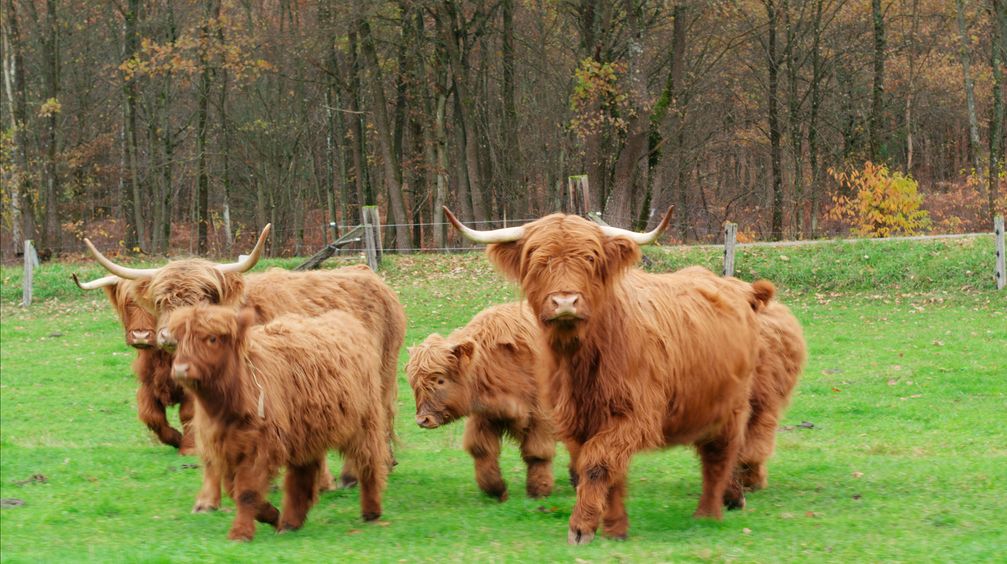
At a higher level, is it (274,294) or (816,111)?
(816,111)

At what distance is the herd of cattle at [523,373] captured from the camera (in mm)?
6512

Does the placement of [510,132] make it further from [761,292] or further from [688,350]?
[688,350]

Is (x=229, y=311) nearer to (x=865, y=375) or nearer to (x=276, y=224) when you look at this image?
(x=865, y=375)

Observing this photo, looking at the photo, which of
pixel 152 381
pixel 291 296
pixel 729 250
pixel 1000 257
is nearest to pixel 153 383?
pixel 152 381

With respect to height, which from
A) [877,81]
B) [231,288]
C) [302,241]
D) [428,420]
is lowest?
[428,420]

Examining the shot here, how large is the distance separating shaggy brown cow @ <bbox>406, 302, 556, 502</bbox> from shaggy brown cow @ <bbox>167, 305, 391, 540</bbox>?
1.38 feet

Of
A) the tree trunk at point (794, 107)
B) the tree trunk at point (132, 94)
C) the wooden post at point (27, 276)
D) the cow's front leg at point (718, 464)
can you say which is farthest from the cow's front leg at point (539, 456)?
the tree trunk at point (132, 94)

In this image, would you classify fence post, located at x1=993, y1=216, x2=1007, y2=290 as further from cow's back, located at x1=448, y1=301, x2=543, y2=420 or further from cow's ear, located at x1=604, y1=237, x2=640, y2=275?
cow's ear, located at x1=604, y1=237, x2=640, y2=275

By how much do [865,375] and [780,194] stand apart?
17.5 m

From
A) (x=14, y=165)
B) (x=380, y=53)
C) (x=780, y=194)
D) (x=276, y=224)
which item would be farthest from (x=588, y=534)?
(x=276, y=224)

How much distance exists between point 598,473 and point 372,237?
696 inches

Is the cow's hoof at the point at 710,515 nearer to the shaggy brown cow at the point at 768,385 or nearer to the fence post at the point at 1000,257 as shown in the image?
the shaggy brown cow at the point at 768,385

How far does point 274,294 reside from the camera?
30.8 ft

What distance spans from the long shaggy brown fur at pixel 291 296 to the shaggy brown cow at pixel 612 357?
8.37 ft
